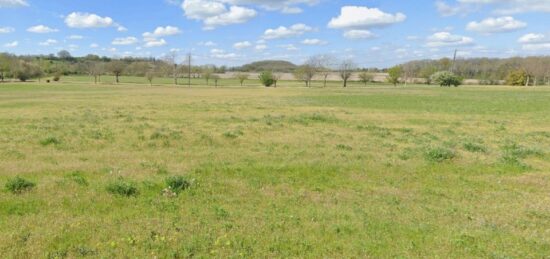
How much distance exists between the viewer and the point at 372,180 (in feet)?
30.9

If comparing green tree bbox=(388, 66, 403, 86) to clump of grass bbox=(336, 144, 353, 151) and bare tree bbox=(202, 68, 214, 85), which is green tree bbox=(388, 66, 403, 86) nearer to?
bare tree bbox=(202, 68, 214, 85)

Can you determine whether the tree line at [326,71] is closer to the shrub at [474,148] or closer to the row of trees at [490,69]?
the row of trees at [490,69]

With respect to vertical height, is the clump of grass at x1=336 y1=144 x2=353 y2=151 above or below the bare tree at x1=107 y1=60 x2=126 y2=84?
below

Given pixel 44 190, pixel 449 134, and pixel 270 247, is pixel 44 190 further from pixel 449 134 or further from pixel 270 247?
pixel 449 134

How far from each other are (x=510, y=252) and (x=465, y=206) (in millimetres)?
2118

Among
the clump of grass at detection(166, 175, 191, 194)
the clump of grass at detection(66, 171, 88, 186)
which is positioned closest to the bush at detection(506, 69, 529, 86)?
the clump of grass at detection(166, 175, 191, 194)

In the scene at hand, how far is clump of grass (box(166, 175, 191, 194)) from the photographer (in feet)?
26.9

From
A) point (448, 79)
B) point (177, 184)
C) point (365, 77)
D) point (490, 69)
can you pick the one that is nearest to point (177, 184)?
point (177, 184)

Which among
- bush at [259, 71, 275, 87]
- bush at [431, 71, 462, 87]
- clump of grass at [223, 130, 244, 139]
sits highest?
bush at [431, 71, 462, 87]

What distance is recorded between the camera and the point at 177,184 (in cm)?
833

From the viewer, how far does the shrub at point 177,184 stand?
821 cm

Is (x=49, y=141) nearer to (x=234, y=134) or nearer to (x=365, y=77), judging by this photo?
(x=234, y=134)

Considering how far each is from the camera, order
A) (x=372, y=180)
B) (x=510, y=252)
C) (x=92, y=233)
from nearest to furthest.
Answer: (x=510, y=252) < (x=92, y=233) < (x=372, y=180)

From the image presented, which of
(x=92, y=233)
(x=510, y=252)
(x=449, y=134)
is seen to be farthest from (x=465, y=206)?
(x=449, y=134)
